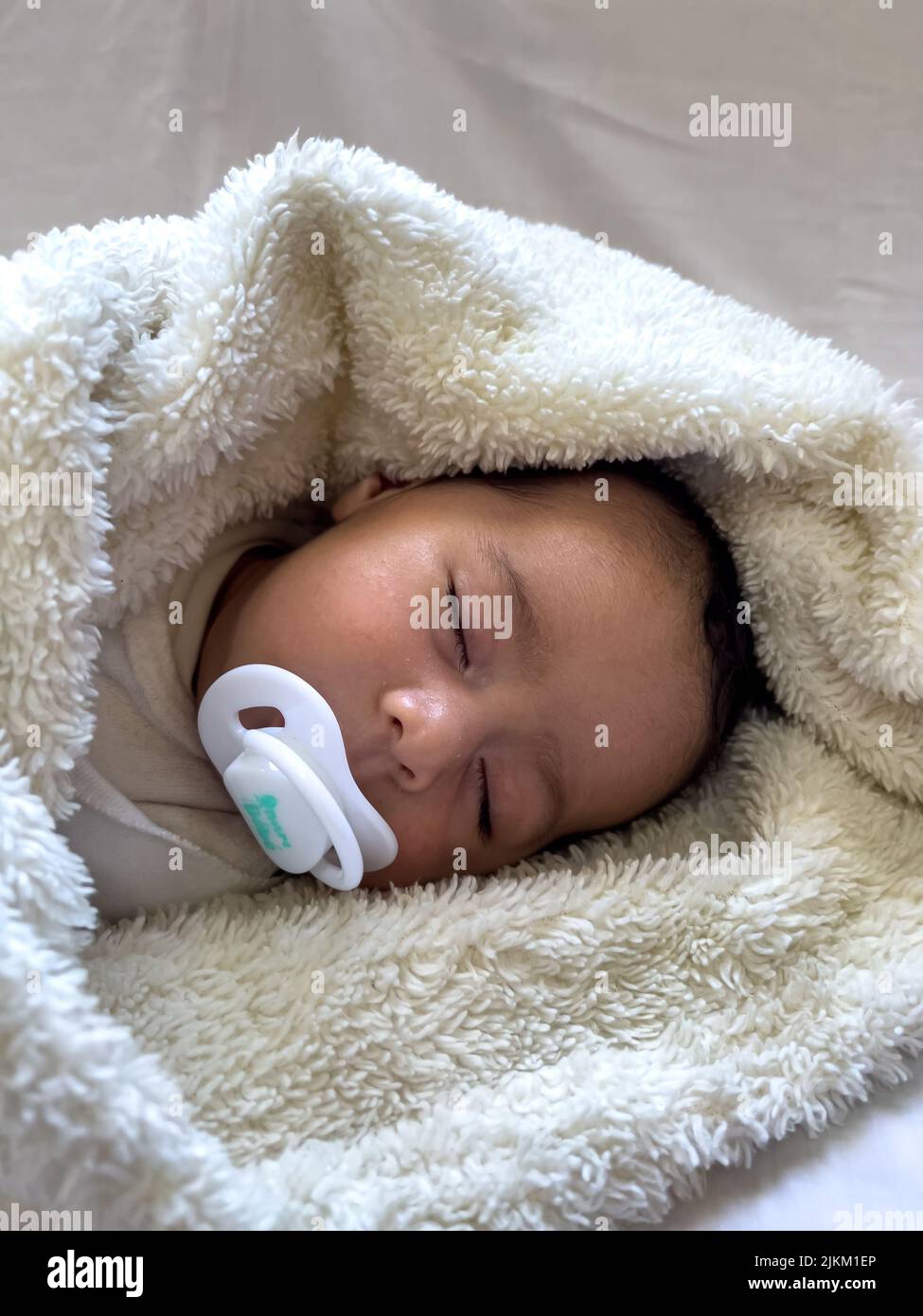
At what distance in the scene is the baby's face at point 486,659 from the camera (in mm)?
939

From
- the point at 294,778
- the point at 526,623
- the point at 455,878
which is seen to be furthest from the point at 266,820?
the point at 526,623

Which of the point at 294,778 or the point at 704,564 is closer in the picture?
the point at 294,778

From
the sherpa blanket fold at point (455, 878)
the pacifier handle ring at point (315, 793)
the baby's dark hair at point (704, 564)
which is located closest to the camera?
the sherpa blanket fold at point (455, 878)

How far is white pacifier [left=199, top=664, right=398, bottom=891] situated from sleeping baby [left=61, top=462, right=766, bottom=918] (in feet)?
0.08

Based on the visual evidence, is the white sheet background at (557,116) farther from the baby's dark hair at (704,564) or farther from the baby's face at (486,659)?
the baby's face at (486,659)

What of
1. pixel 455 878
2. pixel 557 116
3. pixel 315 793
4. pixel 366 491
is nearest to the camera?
pixel 315 793

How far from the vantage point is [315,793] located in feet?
2.93

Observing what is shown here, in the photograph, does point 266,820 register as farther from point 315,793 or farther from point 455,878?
point 455,878

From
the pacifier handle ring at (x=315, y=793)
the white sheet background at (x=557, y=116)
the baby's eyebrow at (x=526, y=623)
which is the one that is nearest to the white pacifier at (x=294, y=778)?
the pacifier handle ring at (x=315, y=793)

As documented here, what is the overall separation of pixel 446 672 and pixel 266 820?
20 centimetres

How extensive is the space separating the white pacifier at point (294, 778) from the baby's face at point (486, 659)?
3 cm

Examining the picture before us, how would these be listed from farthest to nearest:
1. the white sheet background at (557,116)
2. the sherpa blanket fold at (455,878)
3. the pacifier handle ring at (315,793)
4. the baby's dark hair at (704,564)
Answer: the white sheet background at (557,116)
the baby's dark hair at (704,564)
the pacifier handle ring at (315,793)
the sherpa blanket fold at (455,878)

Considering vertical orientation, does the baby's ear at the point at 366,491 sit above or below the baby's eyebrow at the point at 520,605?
above
